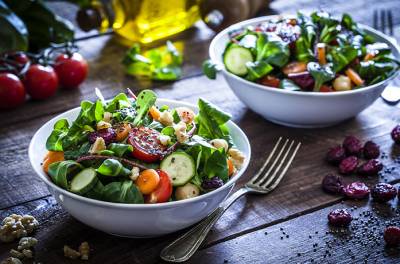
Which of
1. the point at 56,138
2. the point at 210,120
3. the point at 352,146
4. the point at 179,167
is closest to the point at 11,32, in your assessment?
the point at 56,138

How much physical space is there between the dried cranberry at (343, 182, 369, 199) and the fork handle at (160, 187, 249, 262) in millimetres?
329

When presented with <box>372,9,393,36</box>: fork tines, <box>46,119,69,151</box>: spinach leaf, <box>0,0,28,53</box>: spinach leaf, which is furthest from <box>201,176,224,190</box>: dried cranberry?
<box>372,9,393,36</box>: fork tines

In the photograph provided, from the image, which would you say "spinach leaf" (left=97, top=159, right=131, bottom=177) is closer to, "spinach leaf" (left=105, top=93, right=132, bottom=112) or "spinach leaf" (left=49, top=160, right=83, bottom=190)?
"spinach leaf" (left=49, top=160, right=83, bottom=190)

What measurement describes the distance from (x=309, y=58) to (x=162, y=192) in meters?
0.72

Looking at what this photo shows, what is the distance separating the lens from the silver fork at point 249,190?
1.34 m

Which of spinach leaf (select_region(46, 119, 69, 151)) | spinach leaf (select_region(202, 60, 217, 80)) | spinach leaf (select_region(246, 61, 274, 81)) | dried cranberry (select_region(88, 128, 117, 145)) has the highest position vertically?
dried cranberry (select_region(88, 128, 117, 145))

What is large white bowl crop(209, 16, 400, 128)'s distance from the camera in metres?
1.73

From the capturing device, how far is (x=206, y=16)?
7.84 feet

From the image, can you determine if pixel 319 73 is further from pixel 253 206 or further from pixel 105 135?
pixel 105 135

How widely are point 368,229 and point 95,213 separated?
62 centimetres

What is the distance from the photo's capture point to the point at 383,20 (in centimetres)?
255

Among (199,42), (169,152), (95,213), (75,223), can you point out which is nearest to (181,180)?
(169,152)

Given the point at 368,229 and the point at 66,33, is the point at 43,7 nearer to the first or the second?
the point at 66,33

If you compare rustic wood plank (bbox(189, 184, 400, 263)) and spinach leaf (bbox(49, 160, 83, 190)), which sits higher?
spinach leaf (bbox(49, 160, 83, 190))
